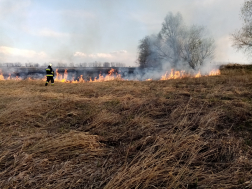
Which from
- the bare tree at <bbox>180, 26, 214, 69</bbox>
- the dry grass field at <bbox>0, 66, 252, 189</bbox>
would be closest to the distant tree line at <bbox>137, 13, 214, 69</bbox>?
the bare tree at <bbox>180, 26, 214, 69</bbox>

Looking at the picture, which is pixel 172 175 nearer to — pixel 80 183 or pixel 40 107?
pixel 80 183

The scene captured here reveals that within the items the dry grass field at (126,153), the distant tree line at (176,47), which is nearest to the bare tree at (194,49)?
the distant tree line at (176,47)

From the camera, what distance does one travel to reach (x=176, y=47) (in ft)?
78.8

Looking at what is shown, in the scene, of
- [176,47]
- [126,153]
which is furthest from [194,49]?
[126,153]

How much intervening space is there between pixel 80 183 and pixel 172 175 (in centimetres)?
106

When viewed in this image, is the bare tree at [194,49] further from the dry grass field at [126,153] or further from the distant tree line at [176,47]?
the dry grass field at [126,153]

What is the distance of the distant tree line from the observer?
73.6ft

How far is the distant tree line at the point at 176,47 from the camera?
73.6ft

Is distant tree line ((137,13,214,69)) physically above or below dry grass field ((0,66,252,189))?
above

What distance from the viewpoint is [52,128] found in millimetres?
3590

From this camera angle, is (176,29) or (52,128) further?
(176,29)

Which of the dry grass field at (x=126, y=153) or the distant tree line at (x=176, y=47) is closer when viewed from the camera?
the dry grass field at (x=126, y=153)

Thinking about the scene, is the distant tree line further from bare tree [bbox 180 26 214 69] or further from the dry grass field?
the dry grass field

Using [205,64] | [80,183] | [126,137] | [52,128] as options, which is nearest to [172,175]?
[80,183]
